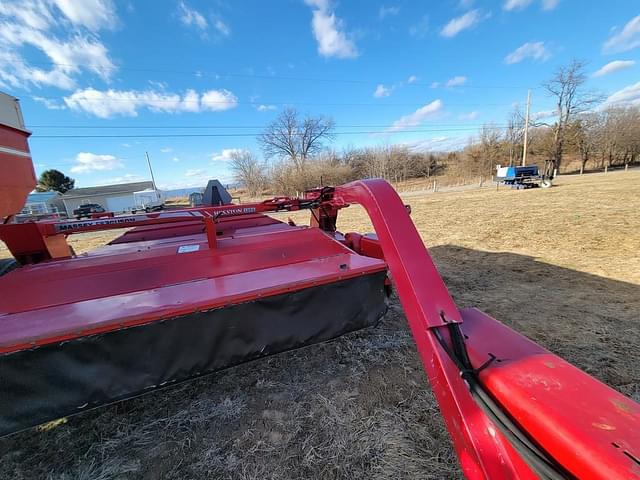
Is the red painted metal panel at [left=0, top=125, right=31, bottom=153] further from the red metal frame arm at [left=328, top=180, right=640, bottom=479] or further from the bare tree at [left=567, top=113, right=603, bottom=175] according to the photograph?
the bare tree at [left=567, top=113, right=603, bottom=175]

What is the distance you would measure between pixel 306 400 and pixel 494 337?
4.27ft

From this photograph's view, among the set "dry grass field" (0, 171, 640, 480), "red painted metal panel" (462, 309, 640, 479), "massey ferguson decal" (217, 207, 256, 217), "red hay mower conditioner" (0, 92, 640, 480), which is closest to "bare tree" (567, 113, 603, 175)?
"dry grass field" (0, 171, 640, 480)

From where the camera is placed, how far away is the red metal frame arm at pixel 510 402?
2.11ft

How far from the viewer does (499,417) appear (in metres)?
0.79

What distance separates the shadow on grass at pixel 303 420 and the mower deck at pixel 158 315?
1.25 ft

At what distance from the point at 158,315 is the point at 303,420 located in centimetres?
103

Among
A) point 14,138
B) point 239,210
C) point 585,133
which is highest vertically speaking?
point 585,133

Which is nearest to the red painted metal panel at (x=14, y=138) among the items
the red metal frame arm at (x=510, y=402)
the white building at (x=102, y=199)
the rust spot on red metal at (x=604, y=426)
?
the red metal frame arm at (x=510, y=402)

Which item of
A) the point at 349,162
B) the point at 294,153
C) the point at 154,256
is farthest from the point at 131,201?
the point at 154,256

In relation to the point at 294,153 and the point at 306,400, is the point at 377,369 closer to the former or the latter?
the point at 306,400

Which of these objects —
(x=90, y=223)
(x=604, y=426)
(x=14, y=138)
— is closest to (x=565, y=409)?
(x=604, y=426)

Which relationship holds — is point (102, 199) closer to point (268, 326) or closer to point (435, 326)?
point (268, 326)

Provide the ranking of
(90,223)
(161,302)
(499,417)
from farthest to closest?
(90,223) < (161,302) < (499,417)

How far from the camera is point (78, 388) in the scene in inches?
55.3
